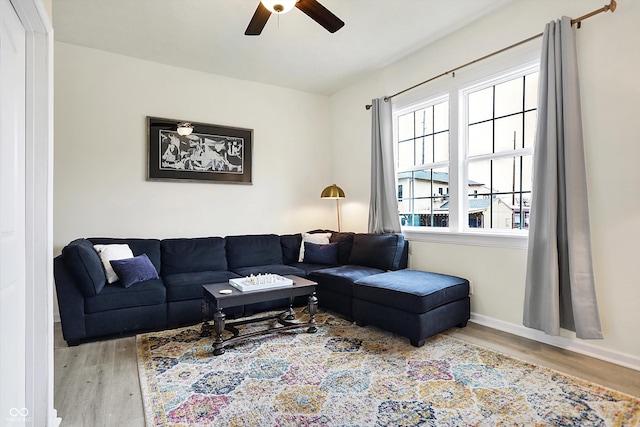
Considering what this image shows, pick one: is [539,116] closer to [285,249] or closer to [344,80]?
[344,80]

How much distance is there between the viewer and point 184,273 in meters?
3.78

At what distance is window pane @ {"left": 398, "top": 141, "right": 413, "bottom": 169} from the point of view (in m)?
4.26

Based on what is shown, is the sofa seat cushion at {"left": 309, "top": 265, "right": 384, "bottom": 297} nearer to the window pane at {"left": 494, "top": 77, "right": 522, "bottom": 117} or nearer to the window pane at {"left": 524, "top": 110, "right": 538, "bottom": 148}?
the window pane at {"left": 524, "top": 110, "right": 538, "bottom": 148}

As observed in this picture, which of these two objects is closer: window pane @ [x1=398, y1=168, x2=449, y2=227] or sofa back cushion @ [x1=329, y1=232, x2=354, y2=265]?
window pane @ [x1=398, y1=168, x2=449, y2=227]

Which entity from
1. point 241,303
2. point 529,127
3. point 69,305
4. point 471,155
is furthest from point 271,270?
point 529,127

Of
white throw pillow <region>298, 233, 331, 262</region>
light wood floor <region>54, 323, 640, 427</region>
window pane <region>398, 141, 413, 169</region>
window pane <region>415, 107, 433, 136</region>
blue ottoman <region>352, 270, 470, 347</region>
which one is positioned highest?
window pane <region>415, 107, 433, 136</region>

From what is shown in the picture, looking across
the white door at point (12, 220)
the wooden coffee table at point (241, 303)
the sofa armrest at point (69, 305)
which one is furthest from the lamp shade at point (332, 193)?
the white door at point (12, 220)

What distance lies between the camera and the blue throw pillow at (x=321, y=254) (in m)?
4.36

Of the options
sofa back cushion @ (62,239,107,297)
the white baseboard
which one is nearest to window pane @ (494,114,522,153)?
the white baseboard

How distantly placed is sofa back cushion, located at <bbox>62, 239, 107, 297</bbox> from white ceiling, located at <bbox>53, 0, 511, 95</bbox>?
212 cm

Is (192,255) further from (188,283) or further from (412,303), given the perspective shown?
(412,303)

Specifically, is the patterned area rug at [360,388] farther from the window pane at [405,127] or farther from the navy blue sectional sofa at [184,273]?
the window pane at [405,127]

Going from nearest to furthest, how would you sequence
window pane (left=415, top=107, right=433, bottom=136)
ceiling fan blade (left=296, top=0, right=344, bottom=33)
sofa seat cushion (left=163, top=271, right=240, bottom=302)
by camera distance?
ceiling fan blade (left=296, top=0, right=344, bottom=33) < sofa seat cushion (left=163, top=271, right=240, bottom=302) < window pane (left=415, top=107, right=433, bottom=136)

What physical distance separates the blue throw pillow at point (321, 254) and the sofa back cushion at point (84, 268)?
2284mm
